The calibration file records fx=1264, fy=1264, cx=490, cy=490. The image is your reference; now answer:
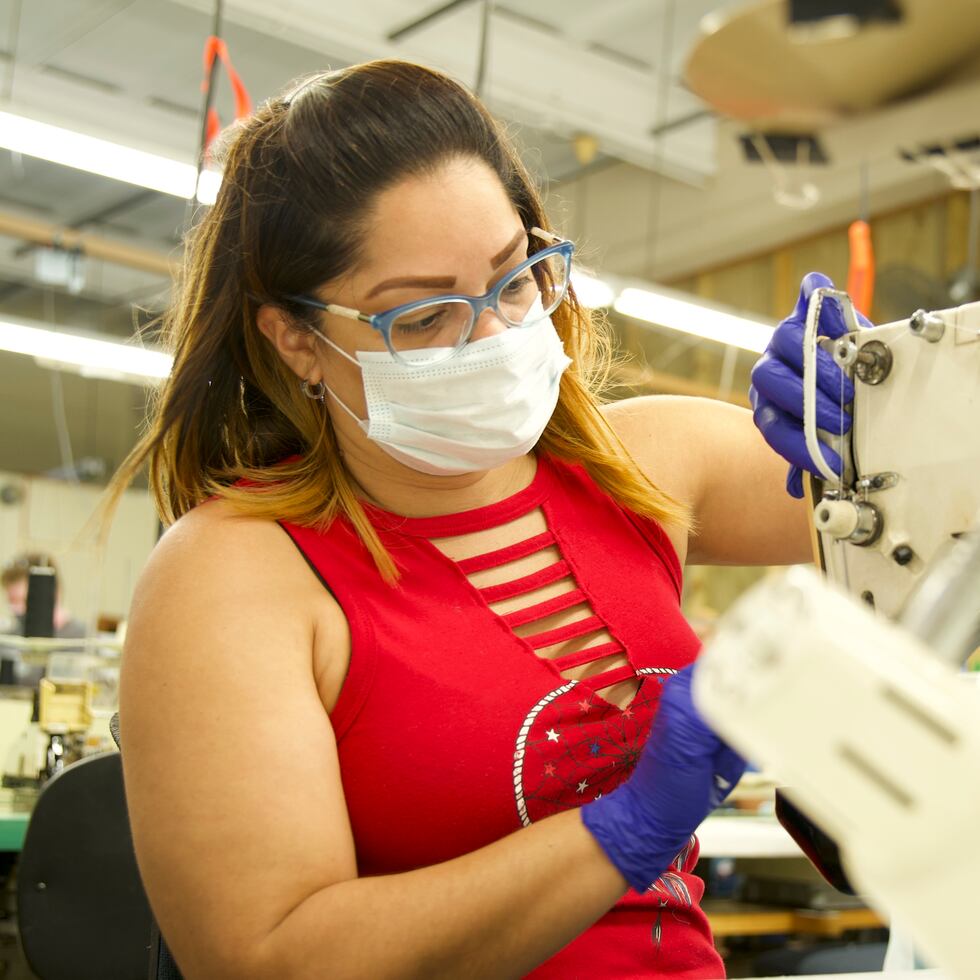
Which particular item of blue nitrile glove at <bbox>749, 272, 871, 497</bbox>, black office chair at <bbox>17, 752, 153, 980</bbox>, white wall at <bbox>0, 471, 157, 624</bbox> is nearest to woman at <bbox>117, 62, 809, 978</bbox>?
blue nitrile glove at <bbox>749, 272, 871, 497</bbox>

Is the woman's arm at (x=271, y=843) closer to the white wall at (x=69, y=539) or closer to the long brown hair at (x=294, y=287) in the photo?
the long brown hair at (x=294, y=287)

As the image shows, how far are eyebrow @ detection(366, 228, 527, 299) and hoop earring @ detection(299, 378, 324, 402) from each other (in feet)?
0.51

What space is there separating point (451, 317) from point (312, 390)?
0.69ft

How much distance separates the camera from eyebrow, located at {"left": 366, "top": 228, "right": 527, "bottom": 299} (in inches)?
50.9

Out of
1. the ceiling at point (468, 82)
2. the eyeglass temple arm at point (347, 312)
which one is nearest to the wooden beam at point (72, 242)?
the ceiling at point (468, 82)

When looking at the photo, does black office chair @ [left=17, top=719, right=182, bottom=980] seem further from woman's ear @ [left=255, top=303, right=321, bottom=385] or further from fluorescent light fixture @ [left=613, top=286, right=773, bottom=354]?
fluorescent light fixture @ [left=613, top=286, right=773, bottom=354]

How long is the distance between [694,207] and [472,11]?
2.77 metres

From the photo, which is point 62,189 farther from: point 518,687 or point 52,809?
point 518,687

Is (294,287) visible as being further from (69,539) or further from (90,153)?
(69,539)

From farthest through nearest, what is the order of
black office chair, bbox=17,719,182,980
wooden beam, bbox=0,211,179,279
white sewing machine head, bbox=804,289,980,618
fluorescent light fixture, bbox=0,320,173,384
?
fluorescent light fixture, bbox=0,320,173,384, wooden beam, bbox=0,211,179,279, black office chair, bbox=17,719,182,980, white sewing machine head, bbox=804,289,980,618

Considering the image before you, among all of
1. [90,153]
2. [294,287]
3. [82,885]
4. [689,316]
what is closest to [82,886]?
[82,885]

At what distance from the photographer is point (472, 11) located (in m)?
6.76

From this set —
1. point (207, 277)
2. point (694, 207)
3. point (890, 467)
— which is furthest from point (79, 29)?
point (890, 467)

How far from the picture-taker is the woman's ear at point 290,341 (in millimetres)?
1413
